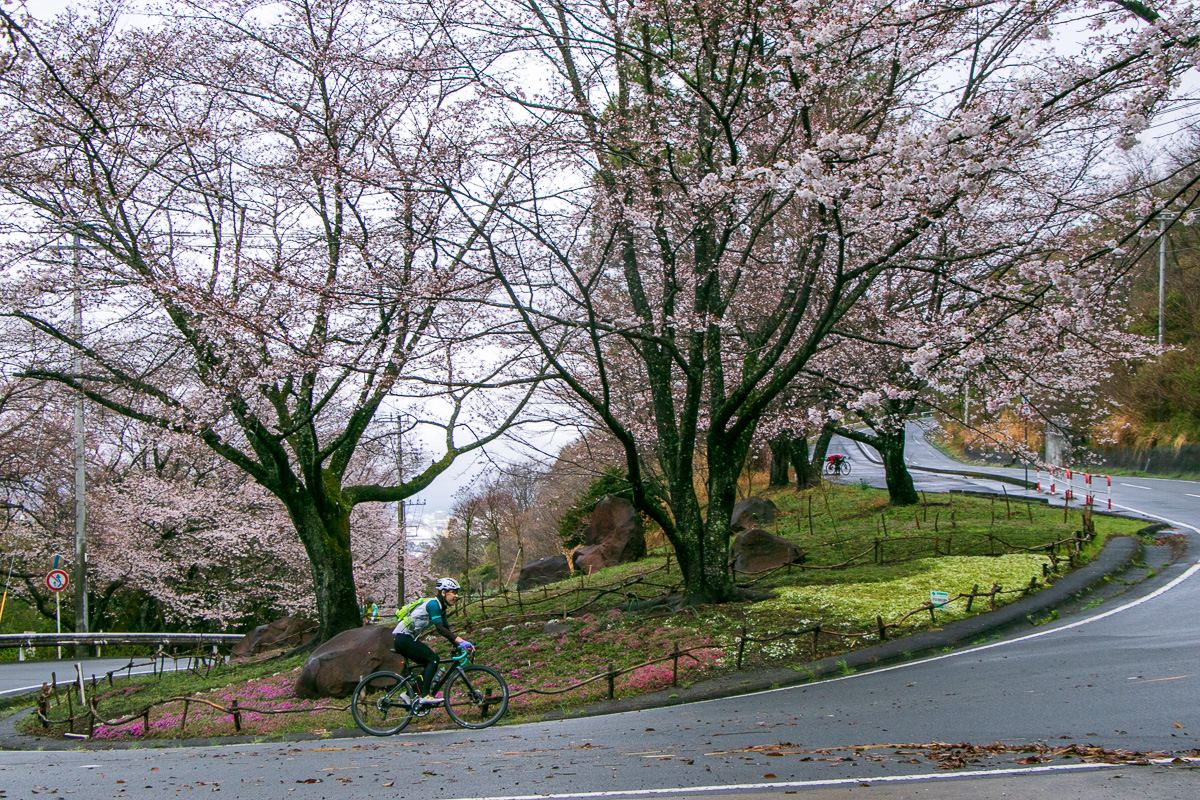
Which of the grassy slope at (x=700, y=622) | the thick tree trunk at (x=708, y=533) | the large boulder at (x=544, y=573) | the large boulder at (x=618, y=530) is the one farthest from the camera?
the large boulder at (x=544, y=573)

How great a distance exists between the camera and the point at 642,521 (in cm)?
2747

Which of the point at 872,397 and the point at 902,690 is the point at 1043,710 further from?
the point at 872,397

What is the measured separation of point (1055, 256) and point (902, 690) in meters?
6.45

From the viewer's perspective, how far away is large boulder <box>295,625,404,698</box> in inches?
493

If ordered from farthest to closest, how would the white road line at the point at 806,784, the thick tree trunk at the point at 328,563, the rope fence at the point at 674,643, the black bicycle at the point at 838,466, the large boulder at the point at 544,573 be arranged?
the black bicycle at the point at 838,466 → the large boulder at the point at 544,573 → the thick tree trunk at the point at 328,563 → the rope fence at the point at 674,643 → the white road line at the point at 806,784

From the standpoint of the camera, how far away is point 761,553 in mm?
17859

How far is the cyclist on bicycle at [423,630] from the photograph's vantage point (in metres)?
9.67

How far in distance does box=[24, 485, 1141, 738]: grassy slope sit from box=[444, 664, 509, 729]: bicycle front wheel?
0.50 metres

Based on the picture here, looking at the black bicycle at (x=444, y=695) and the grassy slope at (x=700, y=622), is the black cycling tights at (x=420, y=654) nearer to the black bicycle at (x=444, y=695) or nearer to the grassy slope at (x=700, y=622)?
the black bicycle at (x=444, y=695)

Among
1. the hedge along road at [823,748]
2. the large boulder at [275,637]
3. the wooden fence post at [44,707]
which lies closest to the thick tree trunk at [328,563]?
the wooden fence post at [44,707]

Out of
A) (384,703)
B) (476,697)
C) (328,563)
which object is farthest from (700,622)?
(328,563)

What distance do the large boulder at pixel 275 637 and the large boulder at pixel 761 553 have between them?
458 inches

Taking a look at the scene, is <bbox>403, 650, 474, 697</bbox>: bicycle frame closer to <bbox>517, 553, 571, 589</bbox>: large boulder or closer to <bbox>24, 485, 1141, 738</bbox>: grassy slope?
<bbox>24, 485, 1141, 738</bbox>: grassy slope

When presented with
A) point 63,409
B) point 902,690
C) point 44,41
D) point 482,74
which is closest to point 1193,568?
point 902,690
